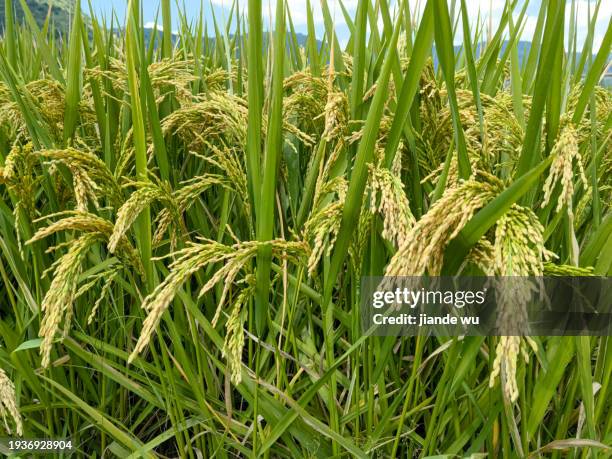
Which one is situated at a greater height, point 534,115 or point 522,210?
point 534,115

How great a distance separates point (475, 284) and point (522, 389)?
10.4 inches

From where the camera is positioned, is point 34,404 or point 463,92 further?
point 34,404

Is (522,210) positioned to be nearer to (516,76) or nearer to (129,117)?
(516,76)

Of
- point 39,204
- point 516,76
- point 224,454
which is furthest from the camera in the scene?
point 39,204

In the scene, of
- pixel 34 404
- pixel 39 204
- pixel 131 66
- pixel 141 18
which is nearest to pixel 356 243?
pixel 131 66

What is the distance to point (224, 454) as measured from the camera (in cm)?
140

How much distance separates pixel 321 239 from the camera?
1002 millimetres

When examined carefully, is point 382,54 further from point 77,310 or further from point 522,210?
point 77,310

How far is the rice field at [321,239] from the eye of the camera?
3.19ft

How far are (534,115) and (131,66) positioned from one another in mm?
821

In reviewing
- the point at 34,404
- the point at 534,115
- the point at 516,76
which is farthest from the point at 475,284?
the point at 34,404

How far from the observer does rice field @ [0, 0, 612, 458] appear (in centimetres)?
97

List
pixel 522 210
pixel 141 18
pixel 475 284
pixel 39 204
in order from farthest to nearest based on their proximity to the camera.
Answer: pixel 39 204, pixel 141 18, pixel 475 284, pixel 522 210

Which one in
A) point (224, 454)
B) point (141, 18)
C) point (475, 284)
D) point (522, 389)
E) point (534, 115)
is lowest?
point (224, 454)
